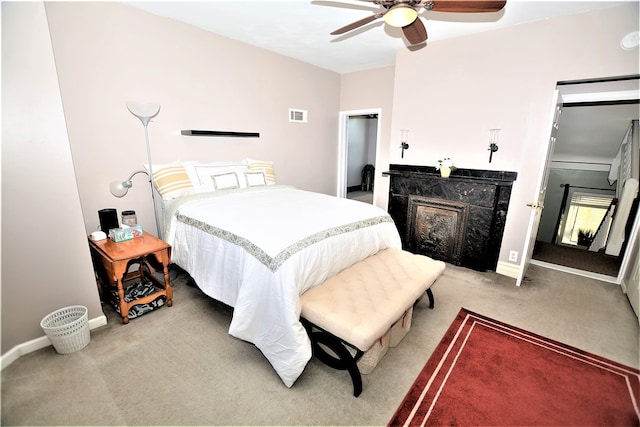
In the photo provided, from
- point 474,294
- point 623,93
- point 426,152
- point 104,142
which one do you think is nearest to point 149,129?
point 104,142

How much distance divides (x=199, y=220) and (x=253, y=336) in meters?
1.06

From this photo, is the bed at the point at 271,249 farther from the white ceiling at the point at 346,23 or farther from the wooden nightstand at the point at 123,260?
the white ceiling at the point at 346,23

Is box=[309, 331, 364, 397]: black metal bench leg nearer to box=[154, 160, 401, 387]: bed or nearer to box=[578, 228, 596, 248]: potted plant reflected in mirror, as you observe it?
box=[154, 160, 401, 387]: bed

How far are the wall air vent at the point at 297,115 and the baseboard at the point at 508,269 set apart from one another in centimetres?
330

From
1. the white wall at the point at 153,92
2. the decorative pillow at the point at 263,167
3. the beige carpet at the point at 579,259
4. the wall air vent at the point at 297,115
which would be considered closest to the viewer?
the white wall at the point at 153,92

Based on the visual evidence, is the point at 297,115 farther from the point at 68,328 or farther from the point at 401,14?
the point at 68,328

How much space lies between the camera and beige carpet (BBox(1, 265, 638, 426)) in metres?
1.47

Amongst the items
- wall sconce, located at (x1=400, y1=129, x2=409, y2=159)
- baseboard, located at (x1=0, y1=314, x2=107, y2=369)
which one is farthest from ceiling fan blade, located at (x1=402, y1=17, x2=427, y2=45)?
baseboard, located at (x1=0, y1=314, x2=107, y2=369)

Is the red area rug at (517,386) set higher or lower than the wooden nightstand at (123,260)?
lower

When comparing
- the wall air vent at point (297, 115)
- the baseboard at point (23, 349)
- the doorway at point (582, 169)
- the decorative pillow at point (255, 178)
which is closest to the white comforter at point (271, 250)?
the decorative pillow at point (255, 178)

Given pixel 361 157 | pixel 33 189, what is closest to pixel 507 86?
pixel 33 189

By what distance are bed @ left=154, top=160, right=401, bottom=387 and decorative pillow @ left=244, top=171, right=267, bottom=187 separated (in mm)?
443

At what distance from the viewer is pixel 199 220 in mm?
2322

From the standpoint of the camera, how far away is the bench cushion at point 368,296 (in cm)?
151
